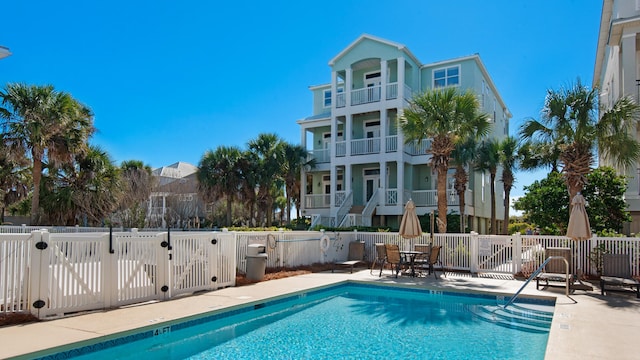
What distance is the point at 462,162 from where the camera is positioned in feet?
75.2

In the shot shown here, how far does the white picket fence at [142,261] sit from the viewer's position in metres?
7.11

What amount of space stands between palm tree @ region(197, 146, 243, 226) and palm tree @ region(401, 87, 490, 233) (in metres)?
14.8

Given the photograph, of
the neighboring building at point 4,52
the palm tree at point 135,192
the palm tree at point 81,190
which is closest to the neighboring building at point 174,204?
the palm tree at point 135,192

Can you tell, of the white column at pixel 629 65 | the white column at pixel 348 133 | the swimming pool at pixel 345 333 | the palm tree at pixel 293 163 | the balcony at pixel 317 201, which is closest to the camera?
the swimming pool at pixel 345 333

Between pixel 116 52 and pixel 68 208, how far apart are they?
25.9 feet

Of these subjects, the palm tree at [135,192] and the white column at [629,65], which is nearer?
the white column at [629,65]

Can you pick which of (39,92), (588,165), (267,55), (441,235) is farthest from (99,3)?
(588,165)

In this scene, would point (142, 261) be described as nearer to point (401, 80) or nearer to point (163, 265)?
point (163, 265)

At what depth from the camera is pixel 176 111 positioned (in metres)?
30.1

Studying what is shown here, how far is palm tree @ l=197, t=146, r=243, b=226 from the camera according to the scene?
28.5 m

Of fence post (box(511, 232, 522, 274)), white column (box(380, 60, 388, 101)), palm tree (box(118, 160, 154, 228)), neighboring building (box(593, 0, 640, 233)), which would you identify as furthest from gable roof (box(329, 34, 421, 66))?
palm tree (box(118, 160, 154, 228))

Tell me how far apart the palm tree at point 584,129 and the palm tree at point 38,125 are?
19.3 m

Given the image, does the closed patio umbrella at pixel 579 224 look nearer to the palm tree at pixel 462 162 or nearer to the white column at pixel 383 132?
the palm tree at pixel 462 162

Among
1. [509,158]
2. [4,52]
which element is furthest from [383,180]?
[4,52]
